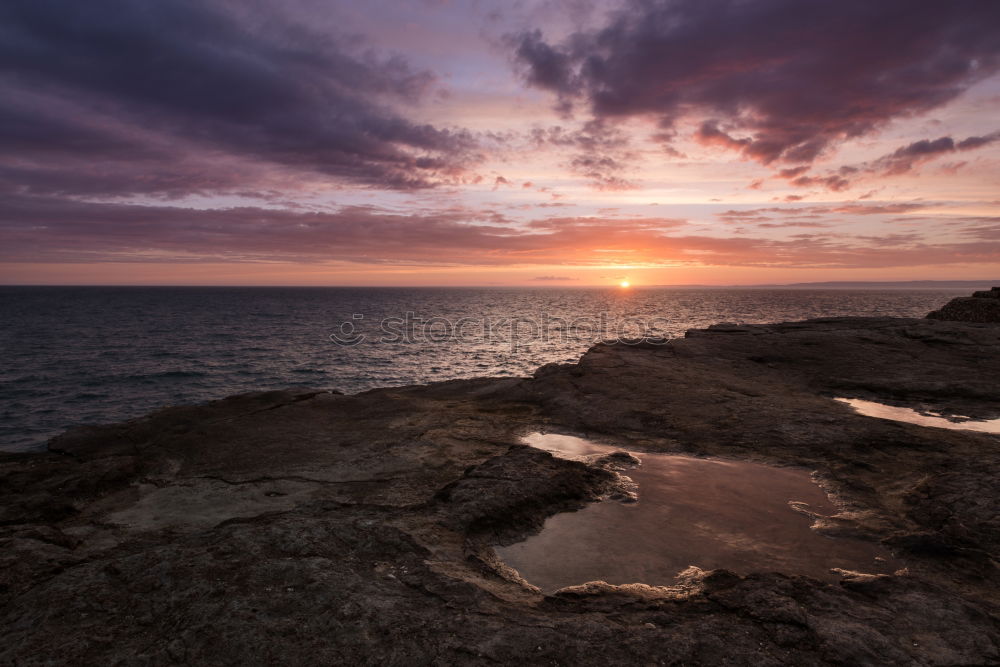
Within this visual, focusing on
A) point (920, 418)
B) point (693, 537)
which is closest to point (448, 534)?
point (693, 537)

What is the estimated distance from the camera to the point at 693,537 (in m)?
8.65

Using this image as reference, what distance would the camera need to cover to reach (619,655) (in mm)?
5520

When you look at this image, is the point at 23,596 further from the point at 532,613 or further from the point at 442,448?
the point at 442,448

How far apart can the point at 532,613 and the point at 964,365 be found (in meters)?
23.3

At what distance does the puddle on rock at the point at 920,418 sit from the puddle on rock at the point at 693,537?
22.2 ft

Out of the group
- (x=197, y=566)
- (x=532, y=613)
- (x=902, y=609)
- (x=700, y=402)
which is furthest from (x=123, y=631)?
(x=700, y=402)

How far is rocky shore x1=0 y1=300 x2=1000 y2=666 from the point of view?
18.7 feet

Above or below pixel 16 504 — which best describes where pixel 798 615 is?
above

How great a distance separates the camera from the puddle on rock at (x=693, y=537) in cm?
770

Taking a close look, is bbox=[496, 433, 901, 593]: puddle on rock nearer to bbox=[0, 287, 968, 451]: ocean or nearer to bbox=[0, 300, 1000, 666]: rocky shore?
bbox=[0, 300, 1000, 666]: rocky shore

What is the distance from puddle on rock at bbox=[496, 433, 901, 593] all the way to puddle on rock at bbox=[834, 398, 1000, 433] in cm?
678

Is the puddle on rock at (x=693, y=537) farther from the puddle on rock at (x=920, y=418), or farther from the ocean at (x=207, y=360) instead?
the ocean at (x=207, y=360)

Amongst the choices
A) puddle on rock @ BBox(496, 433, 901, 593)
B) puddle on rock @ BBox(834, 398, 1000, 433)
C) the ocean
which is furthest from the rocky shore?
the ocean

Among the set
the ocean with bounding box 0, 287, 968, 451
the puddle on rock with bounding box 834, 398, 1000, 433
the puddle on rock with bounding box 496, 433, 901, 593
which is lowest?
the ocean with bounding box 0, 287, 968, 451
